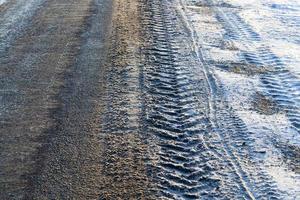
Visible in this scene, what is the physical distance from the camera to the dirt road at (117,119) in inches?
163

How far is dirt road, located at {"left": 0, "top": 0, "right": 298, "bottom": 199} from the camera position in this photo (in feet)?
13.6

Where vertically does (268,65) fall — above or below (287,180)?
above

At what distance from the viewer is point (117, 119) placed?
5.16m

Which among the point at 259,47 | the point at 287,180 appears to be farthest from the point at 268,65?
the point at 287,180

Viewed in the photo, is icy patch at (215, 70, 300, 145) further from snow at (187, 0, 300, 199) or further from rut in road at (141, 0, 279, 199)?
rut in road at (141, 0, 279, 199)

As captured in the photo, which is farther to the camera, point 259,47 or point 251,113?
point 259,47

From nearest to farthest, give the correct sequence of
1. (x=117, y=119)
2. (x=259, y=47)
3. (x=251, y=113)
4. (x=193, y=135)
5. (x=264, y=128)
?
(x=193, y=135) → (x=264, y=128) → (x=117, y=119) → (x=251, y=113) → (x=259, y=47)

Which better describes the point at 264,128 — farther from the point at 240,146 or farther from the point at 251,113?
the point at 240,146

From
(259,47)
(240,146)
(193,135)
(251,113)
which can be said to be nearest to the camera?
(240,146)

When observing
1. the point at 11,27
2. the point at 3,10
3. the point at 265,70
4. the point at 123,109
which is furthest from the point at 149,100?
the point at 3,10

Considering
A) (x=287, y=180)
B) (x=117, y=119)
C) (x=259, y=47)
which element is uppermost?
(x=259, y=47)

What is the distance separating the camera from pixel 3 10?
8.83m

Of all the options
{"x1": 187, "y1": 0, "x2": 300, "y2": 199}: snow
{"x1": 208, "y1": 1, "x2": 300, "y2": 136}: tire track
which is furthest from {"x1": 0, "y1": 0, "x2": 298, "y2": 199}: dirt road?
{"x1": 208, "y1": 1, "x2": 300, "y2": 136}: tire track

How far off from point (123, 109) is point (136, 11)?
13.3 ft
